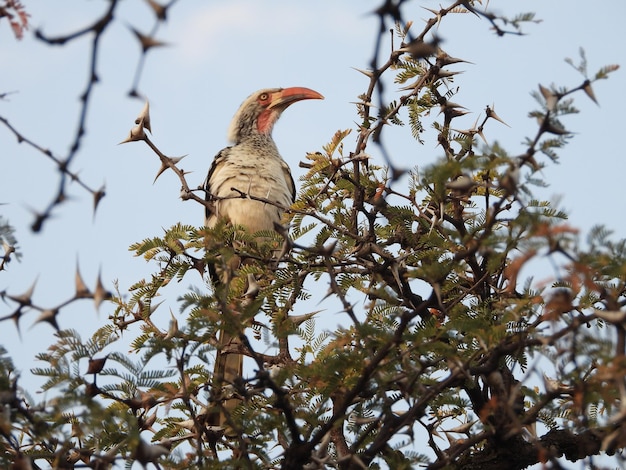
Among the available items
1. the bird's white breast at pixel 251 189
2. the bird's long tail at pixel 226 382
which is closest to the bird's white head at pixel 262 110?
the bird's white breast at pixel 251 189

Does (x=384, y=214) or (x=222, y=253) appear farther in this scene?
(x=384, y=214)

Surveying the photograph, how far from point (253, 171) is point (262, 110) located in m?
1.51

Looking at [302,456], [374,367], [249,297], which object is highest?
[249,297]

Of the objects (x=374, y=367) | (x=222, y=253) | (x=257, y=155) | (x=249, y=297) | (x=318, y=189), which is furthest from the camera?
(x=257, y=155)

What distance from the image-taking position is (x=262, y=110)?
7.43 meters

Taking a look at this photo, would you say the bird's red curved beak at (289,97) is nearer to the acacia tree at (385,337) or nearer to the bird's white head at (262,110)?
the bird's white head at (262,110)

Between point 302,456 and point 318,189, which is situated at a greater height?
point 318,189

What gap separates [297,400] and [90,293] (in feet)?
4.39

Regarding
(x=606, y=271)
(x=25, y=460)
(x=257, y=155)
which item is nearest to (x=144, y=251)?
(x=25, y=460)

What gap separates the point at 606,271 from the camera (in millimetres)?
2477

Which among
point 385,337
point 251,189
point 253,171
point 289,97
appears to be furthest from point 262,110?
point 385,337

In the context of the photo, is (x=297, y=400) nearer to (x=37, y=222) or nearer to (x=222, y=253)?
(x=222, y=253)

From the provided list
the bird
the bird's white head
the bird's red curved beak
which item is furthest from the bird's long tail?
the bird's red curved beak

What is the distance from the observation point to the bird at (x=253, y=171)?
588 centimetres
